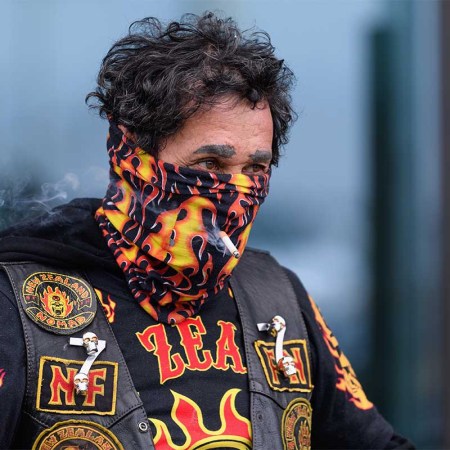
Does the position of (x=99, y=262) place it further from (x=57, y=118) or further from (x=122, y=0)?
(x=122, y=0)

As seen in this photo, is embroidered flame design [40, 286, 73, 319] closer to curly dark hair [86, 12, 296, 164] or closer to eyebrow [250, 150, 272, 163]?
curly dark hair [86, 12, 296, 164]

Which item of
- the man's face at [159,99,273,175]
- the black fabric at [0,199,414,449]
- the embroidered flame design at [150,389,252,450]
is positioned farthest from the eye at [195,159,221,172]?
the embroidered flame design at [150,389,252,450]

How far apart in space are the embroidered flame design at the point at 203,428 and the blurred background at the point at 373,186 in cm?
197

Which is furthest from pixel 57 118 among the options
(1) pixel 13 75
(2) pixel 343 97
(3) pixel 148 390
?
(3) pixel 148 390

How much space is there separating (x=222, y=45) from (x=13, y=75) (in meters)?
1.64

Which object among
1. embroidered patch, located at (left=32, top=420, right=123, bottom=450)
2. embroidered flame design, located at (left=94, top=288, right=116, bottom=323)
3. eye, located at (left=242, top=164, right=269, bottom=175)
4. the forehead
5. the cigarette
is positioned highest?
the forehead

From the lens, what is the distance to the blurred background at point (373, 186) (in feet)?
14.1

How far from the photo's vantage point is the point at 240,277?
2.52 m

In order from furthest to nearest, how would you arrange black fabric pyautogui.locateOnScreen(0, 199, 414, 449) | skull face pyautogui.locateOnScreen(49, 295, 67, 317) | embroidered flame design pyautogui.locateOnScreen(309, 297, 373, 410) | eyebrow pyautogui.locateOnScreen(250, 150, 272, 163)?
embroidered flame design pyautogui.locateOnScreen(309, 297, 373, 410) → eyebrow pyautogui.locateOnScreen(250, 150, 272, 163) → skull face pyautogui.locateOnScreen(49, 295, 67, 317) → black fabric pyautogui.locateOnScreen(0, 199, 414, 449)

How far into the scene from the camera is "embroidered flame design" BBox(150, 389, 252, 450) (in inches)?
84.4

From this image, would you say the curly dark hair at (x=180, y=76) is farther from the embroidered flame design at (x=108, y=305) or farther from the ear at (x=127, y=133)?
the embroidered flame design at (x=108, y=305)

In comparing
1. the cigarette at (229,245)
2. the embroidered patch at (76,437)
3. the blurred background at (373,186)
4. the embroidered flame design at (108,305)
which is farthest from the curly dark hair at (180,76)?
the blurred background at (373,186)

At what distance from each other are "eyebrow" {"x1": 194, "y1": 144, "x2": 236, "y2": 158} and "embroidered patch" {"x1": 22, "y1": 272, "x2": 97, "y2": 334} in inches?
16.3

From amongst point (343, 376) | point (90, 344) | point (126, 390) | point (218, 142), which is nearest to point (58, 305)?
point (90, 344)
